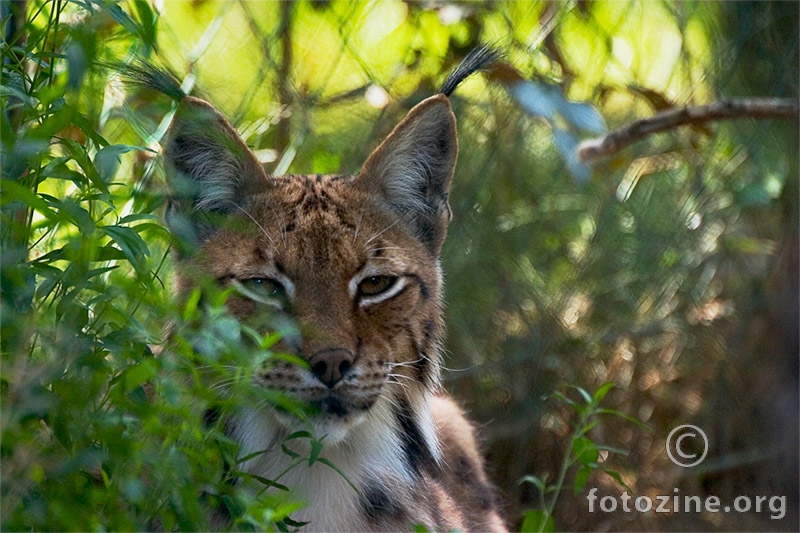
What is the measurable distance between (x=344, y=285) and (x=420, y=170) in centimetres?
69

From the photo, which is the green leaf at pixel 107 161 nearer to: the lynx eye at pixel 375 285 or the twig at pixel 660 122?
the lynx eye at pixel 375 285

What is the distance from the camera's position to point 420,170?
11.6ft

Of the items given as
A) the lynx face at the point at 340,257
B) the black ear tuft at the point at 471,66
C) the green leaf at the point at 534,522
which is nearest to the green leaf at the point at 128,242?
the lynx face at the point at 340,257

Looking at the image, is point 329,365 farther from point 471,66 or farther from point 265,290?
point 471,66

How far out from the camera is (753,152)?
574cm

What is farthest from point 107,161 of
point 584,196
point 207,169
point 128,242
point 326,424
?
point 584,196

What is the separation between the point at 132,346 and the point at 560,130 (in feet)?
7.91

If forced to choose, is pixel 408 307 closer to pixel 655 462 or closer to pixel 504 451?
pixel 504 451

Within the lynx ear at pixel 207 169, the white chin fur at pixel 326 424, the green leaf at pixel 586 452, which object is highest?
the lynx ear at pixel 207 169

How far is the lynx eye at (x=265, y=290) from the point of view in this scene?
293cm

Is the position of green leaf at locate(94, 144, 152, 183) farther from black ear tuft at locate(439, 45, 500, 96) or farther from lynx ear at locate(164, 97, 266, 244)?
black ear tuft at locate(439, 45, 500, 96)

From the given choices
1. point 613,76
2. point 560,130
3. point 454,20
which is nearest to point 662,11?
point 613,76

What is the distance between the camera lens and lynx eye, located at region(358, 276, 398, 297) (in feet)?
10.1

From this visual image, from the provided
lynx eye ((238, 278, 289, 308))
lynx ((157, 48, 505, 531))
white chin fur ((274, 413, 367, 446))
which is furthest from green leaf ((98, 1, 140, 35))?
white chin fur ((274, 413, 367, 446))
